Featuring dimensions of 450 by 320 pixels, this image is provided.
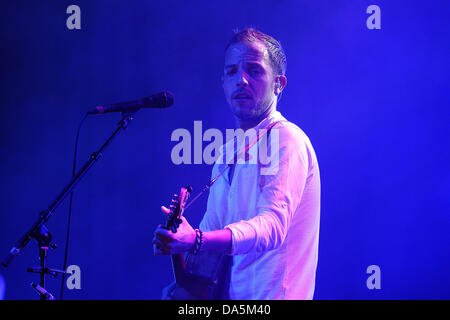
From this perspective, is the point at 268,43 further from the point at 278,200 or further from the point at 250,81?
the point at 278,200

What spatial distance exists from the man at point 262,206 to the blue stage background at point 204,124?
615 mm

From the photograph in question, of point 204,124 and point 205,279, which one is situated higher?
point 204,124

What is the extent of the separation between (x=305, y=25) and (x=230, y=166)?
1.27 metres

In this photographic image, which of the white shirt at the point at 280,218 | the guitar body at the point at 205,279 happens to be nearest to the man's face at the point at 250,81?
the white shirt at the point at 280,218

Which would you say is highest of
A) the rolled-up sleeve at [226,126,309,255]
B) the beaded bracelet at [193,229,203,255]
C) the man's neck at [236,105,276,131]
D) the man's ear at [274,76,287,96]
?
the man's ear at [274,76,287,96]

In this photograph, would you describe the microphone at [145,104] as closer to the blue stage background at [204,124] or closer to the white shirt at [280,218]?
the white shirt at [280,218]

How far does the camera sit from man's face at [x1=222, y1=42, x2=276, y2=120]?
2.23m

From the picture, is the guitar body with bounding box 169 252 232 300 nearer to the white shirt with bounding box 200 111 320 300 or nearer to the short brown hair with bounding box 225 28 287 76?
the white shirt with bounding box 200 111 320 300

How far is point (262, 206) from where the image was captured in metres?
1.83

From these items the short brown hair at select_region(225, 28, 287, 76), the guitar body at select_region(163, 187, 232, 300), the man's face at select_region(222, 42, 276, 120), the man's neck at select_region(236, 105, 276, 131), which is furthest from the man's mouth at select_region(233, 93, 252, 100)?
the guitar body at select_region(163, 187, 232, 300)

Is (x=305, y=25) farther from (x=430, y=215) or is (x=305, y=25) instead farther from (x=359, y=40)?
(x=430, y=215)

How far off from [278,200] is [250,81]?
0.70 meters

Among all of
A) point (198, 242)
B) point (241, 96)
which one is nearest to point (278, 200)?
point (198, 242)

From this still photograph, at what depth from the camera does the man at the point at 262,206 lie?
1703 millimetres
